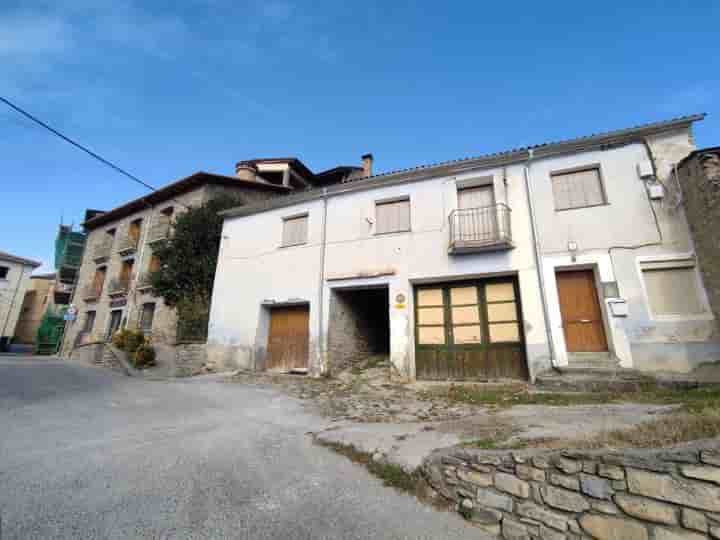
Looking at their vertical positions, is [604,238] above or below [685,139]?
below

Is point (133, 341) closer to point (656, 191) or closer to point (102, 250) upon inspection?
point (102, 250)

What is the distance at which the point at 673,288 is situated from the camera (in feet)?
22.1

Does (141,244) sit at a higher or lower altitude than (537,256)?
higher

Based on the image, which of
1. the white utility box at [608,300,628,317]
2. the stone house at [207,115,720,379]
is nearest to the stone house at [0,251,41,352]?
the stone house at [207,115,720,379]

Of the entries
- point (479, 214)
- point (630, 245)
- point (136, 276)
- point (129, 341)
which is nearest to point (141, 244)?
point (136, 276)

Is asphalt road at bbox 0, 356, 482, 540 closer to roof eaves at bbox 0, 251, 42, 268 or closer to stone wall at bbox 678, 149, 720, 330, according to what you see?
stone wall at bbox 678, 149, 720, 330

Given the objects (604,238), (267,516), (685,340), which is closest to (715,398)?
(685,340)

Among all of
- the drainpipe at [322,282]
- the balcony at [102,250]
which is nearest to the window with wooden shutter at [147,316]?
the balcony at [102,250]

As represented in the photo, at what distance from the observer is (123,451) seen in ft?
11.6

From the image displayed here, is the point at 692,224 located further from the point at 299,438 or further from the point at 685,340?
the point at 299,438

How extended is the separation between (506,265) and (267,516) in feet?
23.6

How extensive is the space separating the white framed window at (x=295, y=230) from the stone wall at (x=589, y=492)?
28.3 feet

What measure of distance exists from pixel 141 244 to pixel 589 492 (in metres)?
18.9

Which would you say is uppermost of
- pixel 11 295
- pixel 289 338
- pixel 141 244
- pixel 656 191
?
pixel 141 244
